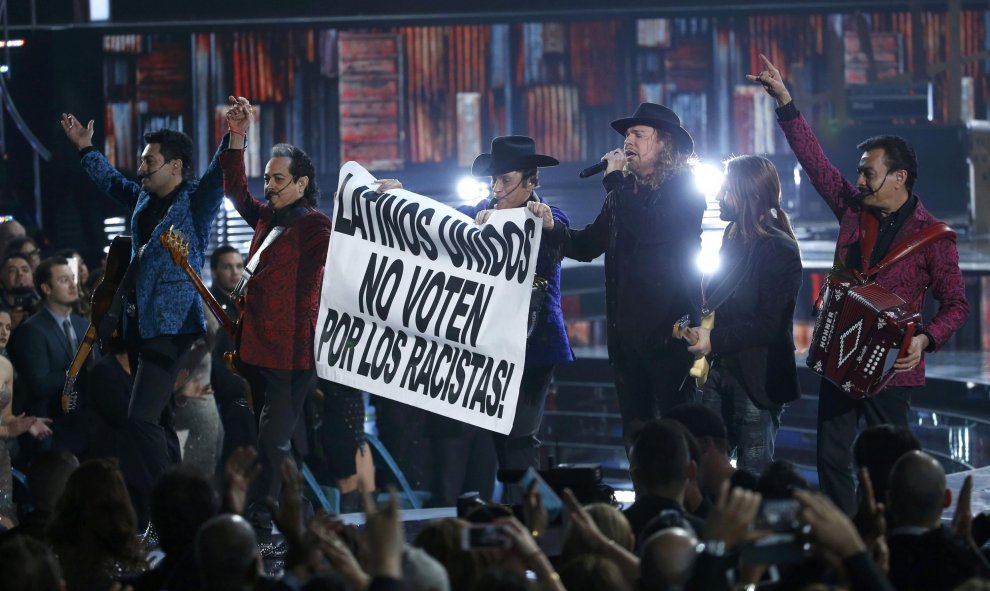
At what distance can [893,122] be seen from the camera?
49.4 feet

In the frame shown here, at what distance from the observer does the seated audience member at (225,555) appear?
133 inches

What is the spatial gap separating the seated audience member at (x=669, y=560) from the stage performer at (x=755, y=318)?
2.70 metres

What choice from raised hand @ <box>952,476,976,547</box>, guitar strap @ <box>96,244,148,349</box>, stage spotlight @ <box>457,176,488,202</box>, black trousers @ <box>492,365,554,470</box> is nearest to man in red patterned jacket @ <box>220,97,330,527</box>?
guitar strap @ <box>96,244,148,349</box>

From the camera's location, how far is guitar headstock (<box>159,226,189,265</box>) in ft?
20.6

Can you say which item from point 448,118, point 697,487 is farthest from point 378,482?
point 448,118

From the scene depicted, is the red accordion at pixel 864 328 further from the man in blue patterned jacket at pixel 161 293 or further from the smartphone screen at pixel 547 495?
the man in blue patterned jacket at pixel 161 293

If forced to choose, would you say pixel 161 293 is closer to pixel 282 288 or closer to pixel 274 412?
pixel 282 288

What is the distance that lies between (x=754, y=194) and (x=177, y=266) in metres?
2.46

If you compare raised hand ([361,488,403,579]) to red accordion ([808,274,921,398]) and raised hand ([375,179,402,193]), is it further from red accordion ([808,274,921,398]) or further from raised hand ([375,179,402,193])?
raised hand ([375,179,402,193])

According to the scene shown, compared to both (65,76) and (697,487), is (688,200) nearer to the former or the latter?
(697,487)

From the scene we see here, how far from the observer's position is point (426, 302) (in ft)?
20.4

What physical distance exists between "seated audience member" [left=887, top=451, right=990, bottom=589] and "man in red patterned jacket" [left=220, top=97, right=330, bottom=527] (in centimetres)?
296

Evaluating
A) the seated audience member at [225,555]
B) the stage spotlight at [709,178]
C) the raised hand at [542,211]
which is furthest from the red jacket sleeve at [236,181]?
the stage spotlight at [709,178]

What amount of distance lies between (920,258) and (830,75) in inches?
399
